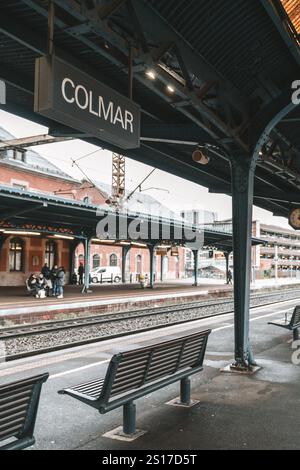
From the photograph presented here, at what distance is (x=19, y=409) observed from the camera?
3.18 m

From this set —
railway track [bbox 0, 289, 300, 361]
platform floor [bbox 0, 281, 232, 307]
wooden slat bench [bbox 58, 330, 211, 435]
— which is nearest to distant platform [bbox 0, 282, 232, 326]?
platform floor [bbox 0, 281, 232, 307]

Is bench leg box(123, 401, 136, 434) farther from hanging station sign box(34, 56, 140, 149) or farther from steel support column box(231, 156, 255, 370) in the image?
steel support column box(231, 156, 255, 370)

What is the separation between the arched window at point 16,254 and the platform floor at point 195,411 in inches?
868

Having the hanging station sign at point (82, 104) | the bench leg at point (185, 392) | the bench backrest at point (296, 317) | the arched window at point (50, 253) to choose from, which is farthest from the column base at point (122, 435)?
the arched window at point (50, 253)

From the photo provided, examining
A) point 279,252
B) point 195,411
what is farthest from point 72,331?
point 279,252

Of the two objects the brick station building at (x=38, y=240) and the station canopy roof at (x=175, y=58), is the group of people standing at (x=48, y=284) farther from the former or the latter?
the station canopy roof at (x=175, y=58)

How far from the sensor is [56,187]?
3875 centimetres

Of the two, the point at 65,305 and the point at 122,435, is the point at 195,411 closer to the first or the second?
the point at 122,435

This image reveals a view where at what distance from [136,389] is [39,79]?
3.00 metres

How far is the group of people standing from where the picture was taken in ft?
66.2

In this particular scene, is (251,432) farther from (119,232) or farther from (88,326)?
(119,232)

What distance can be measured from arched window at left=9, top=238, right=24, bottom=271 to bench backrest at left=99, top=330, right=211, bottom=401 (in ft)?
83.2

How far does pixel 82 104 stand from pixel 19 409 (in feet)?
7.60
